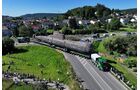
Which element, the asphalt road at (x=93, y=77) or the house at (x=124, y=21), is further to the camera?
the house at (x=124, y=21)

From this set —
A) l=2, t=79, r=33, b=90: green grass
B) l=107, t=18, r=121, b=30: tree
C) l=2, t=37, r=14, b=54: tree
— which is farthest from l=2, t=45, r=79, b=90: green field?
l=107, t=18, r=121, b=30: tree

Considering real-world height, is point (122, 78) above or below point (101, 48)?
below

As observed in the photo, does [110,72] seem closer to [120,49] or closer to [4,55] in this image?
[120,49]

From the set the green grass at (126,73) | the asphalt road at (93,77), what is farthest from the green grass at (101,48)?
the asphalt road at (93,77)

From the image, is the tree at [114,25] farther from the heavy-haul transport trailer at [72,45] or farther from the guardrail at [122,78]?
the guardrail at [122,78]

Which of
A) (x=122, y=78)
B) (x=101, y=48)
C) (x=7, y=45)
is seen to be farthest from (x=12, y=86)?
(x=101, y=48)

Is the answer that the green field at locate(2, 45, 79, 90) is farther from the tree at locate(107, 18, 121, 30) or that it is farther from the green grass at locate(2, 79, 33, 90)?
the tree at locate(107, 18, 121, 30)

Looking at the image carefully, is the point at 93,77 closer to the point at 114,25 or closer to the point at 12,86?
the point at 12,86
